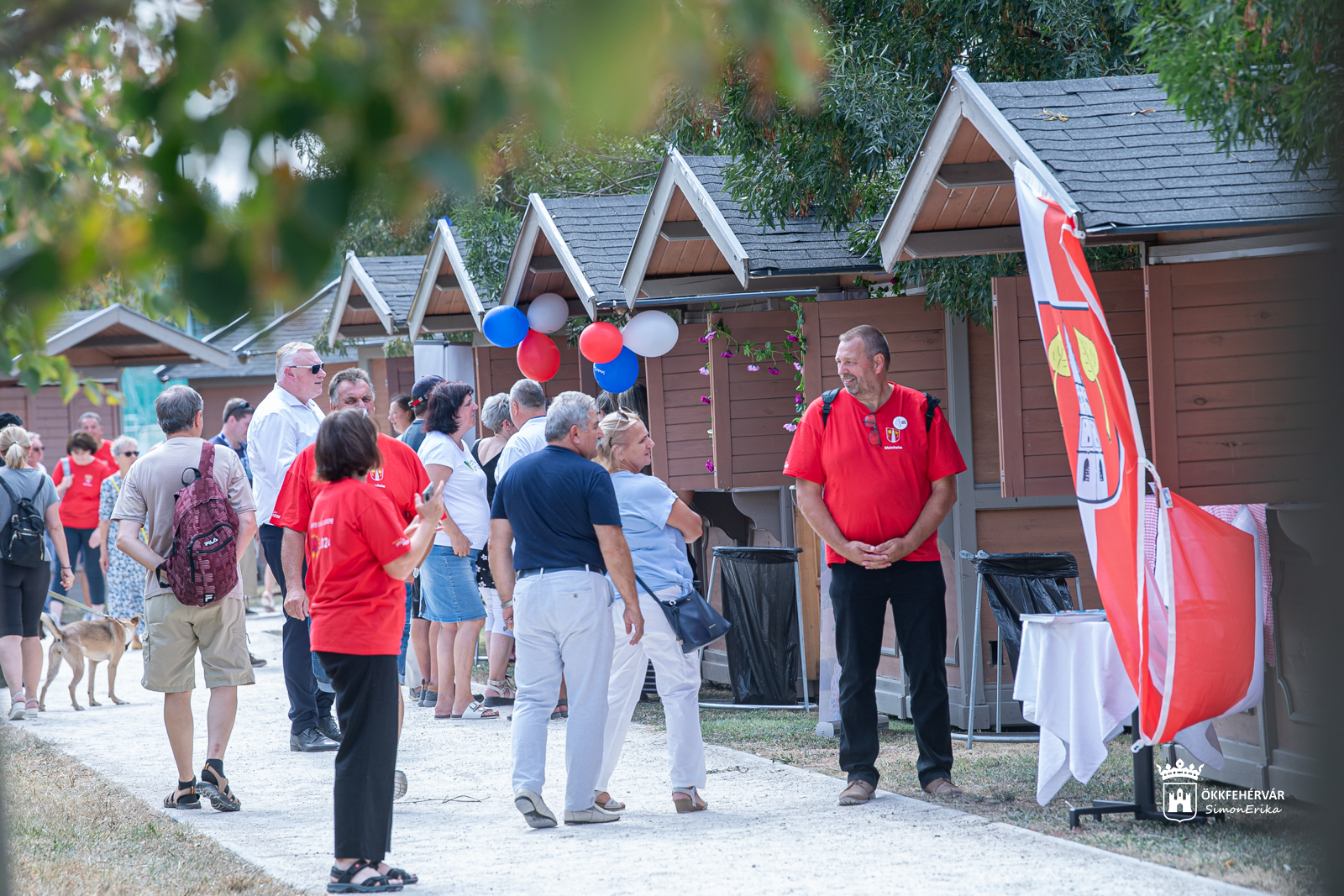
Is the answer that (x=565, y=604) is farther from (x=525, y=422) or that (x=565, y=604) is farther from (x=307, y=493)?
(x=525, y=422)

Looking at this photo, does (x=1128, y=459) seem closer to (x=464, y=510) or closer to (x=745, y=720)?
(x=745, y=720)

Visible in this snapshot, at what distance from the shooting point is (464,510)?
8344 millimetres

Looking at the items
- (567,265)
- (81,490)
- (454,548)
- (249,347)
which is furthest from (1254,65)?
(249,347)

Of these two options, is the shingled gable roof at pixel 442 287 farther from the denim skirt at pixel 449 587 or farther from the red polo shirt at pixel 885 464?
the red polo shirt at pixel 885 464

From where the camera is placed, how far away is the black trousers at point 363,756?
4.82m

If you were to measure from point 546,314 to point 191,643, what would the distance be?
5.89 metres

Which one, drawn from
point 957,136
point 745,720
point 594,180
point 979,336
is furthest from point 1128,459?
point 594,180

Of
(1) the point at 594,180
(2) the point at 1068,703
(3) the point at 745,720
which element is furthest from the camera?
(1) the point at 594,180

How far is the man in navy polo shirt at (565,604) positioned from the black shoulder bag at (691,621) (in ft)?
A: 0.83

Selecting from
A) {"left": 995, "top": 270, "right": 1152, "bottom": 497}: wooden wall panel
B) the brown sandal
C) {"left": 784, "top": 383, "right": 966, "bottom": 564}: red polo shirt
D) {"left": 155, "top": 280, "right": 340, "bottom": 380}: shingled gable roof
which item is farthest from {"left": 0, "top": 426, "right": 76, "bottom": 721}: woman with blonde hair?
{"left": 155, "top": 280, "right": 340, "bottom": 380}: shingled gable roof

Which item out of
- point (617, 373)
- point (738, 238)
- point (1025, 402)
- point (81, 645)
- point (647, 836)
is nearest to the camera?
point (647, 836)

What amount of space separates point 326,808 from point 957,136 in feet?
14.3

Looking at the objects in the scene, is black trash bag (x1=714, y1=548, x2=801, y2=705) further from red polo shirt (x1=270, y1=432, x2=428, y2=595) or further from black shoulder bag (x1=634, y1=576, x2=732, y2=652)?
red polo shirt (x1=270, y1=432, x2=428, y2=595)

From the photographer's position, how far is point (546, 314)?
11625 mm
